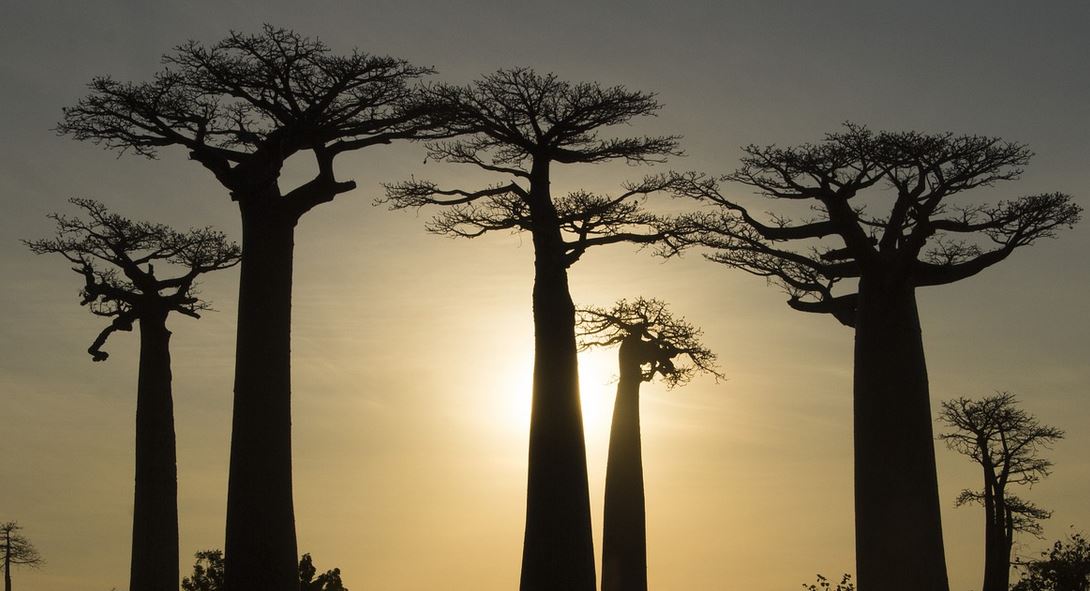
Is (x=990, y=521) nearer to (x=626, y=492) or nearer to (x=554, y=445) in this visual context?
(x=626, y=492)

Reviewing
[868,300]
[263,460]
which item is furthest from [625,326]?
[263,460]

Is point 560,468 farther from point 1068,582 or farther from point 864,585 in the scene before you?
point 1068,582

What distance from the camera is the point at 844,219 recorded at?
1733cm

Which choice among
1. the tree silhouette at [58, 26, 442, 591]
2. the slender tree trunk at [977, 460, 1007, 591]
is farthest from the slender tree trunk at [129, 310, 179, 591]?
the slender tree trunk at [977, 460, 1007, 591]

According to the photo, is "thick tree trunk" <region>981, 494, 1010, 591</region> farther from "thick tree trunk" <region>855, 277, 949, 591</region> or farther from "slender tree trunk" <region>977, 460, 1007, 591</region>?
"thick tree trunk" <region>855, 277, 949, 591</region>

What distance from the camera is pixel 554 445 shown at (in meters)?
18.3

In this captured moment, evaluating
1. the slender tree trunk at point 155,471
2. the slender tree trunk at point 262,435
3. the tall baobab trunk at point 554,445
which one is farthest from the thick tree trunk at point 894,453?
the slender tree trunk at point 155,471

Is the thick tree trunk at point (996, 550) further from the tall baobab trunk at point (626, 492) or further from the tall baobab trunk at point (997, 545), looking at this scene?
the tall baobab trunk at point (626, 492)

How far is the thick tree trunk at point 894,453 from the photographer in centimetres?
1639

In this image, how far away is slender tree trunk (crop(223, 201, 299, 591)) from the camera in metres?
15.8

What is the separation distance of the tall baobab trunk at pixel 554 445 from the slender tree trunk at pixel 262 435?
336 cm

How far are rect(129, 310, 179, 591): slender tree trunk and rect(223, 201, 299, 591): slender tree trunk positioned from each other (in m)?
5.73

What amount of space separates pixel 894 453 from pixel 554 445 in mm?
4429

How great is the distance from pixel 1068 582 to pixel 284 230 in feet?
60.4
